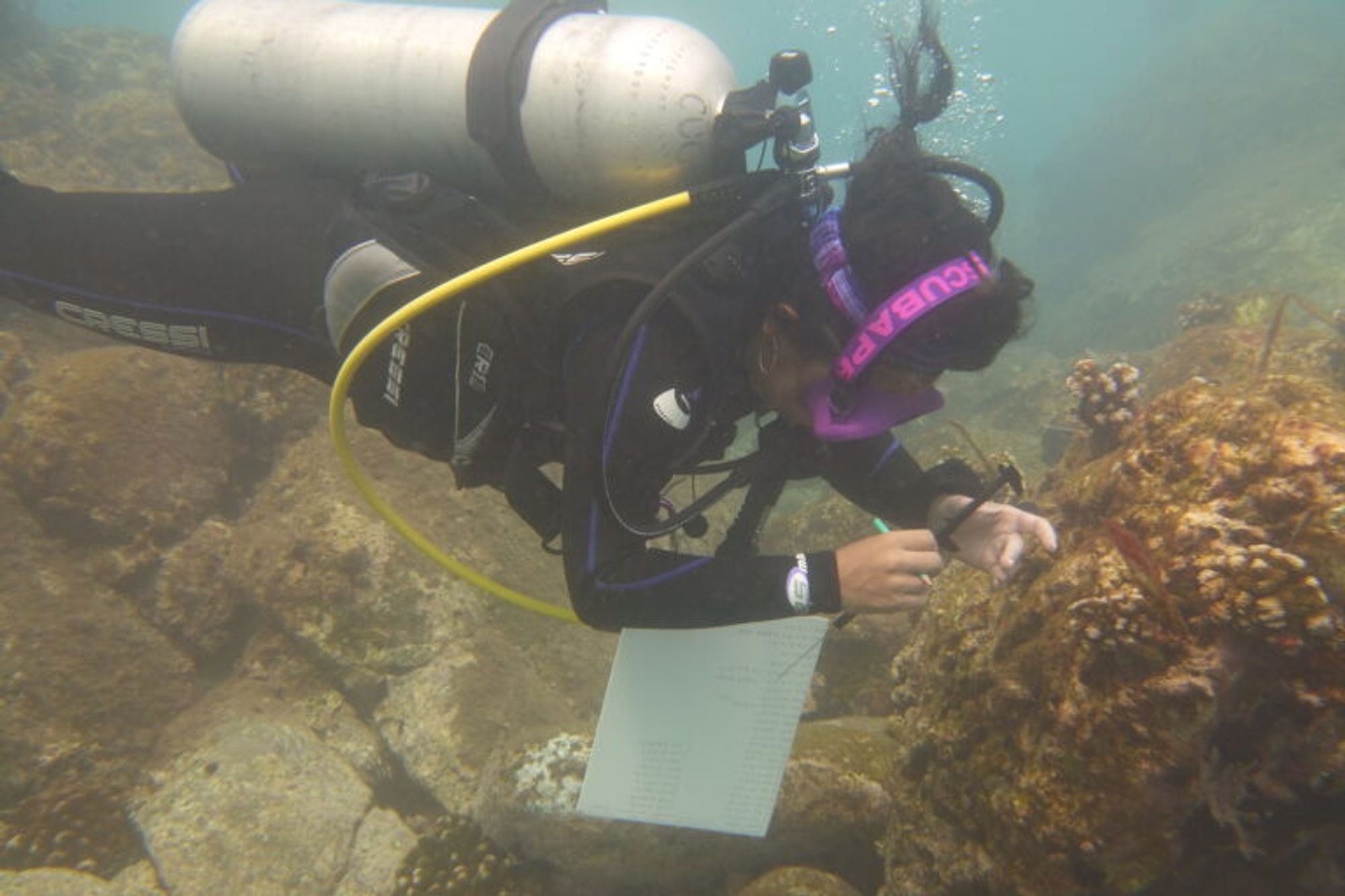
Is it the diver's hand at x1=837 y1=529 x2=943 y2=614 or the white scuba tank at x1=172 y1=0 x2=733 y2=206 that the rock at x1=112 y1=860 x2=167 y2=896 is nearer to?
the white scuba tank at x1=172 y1=0 x2=733 y2=206

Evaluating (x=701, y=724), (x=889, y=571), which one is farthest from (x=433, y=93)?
(x=701, y=724)

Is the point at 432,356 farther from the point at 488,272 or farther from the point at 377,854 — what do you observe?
the point at 377,854

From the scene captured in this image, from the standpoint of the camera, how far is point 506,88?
9.04ft

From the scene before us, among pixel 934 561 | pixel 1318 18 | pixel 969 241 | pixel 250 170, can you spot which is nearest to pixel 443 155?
pixel 250 170

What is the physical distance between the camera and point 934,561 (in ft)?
7.70

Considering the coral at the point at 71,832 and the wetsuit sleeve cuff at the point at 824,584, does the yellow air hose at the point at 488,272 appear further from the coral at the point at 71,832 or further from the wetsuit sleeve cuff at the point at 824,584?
the coral at the point at 71,832

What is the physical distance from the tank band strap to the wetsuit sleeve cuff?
1.91m

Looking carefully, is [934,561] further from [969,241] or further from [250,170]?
[250,170]

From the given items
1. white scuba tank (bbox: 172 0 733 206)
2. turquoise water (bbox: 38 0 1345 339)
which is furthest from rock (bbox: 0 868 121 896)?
turquoise water (bbox: 38 0 1345 339)

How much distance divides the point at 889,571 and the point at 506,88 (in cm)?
236

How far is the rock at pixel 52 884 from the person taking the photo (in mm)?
4480

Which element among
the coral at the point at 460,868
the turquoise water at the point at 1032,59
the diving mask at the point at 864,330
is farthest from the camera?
the turquoise water at the point at 1032,59

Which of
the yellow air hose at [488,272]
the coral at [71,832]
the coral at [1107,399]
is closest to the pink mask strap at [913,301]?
the yellow air hose at [488,272]

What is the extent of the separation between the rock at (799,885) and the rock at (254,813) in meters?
3.40
